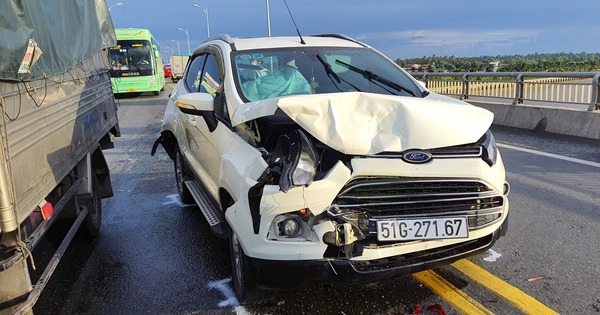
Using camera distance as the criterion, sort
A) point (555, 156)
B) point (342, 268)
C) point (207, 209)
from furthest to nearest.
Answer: point (555, 156) → point (207, 209) → point (342, 268)

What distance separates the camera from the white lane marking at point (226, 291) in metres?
3.43

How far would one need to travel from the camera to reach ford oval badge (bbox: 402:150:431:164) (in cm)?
291

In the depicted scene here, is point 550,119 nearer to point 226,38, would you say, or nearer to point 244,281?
point 226,38

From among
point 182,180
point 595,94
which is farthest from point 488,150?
point 595,94

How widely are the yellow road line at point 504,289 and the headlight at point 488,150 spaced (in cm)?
94

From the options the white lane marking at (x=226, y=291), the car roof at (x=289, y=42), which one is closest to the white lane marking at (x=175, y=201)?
the car roof at (x=289, y=42)

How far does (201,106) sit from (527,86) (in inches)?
353

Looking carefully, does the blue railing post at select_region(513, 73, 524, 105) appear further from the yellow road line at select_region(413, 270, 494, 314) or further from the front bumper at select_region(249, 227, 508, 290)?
the front bumper at select_region(249, 227, 508, 290)

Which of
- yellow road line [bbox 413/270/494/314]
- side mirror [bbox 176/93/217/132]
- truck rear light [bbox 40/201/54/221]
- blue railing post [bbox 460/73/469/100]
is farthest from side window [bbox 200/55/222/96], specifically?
blue railing post [bbox 460/73/469/100]

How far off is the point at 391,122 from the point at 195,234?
8.81 ft

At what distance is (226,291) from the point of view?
3.64 m

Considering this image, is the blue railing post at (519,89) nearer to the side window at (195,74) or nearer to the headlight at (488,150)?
the side window at (195,74)

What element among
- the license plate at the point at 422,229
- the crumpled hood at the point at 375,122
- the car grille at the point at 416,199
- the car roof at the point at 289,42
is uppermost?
the car roof at the point at 289,42

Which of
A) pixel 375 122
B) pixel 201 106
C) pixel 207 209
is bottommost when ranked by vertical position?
pixel 207 209
